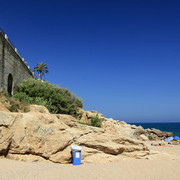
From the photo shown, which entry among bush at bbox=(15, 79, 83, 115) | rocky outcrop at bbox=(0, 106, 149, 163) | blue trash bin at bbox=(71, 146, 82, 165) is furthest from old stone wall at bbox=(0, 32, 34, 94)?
blue trash bin at bbox=(71, 146, 82, 165)

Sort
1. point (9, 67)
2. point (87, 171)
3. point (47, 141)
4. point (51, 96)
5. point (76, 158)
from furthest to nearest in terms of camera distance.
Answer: point (9, 67) < point (51, 96) < point (47, 141) < point (76, 158) < point (87, 171)

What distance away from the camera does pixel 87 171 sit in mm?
6098

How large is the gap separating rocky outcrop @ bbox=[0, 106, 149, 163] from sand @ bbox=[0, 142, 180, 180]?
41 cm

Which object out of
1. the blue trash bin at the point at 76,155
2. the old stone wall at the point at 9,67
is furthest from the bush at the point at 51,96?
the blue trash bin at the point at 76,155

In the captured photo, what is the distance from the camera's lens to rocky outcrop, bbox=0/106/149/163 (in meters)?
6.60

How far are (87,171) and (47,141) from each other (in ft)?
6.43

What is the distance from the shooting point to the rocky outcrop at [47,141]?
6.60 meters

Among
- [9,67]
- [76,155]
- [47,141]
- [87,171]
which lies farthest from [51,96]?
[87,171]

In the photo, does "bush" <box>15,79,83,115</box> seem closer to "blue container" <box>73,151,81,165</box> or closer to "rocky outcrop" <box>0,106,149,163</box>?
"rocky outcrop" <box>0,106,149,163</box>

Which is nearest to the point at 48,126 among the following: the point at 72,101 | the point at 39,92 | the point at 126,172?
the point at 126,172

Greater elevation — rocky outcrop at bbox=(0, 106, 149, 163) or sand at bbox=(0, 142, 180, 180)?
rocky outcrop at bbox=(0, 106, 149, 163)

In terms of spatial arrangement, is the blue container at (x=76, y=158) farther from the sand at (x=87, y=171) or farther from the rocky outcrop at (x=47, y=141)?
the rocky outcrop at (x=47, y=141)

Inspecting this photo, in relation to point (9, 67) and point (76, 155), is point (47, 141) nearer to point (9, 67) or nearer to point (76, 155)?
point (76, 155)

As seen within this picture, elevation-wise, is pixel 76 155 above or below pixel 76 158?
above
